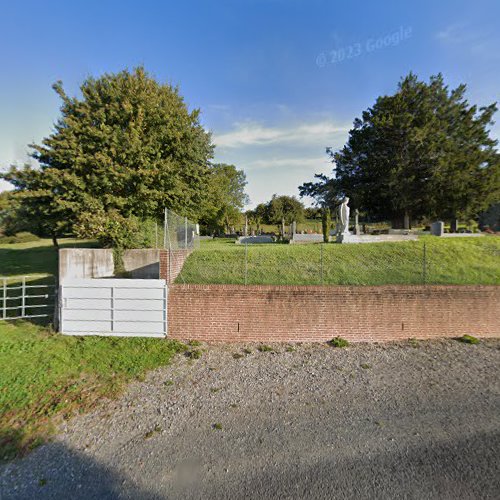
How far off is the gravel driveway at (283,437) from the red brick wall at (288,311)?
1.12 metres

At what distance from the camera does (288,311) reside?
263 inches

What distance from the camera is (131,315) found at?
6.66 m

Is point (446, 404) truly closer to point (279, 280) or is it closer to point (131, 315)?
point (279, 280)

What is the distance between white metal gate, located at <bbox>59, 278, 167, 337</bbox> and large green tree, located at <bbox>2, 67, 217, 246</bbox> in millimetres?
4504

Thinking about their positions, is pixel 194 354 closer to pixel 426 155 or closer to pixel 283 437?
pixel 283 437

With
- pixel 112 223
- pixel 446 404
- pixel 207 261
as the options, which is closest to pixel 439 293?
pixel 446 404

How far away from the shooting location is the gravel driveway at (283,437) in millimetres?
2910

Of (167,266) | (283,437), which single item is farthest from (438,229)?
(283,437)

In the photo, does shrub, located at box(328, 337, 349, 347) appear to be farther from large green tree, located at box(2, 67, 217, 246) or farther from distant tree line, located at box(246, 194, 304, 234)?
distant tree line, located at box(246, 194, 304, 234)

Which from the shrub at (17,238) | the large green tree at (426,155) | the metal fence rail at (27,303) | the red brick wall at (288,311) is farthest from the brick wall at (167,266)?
the shrub at (17,238)

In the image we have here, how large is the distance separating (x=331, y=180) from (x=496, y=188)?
1606 cm

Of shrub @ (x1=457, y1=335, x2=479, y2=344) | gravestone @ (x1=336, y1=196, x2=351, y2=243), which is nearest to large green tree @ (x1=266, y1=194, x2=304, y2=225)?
gravestone @ (x1=336, y1=196, x2=351, y2=243)

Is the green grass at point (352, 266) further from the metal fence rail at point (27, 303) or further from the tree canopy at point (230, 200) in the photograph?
the tree canopy at point (230, 200)

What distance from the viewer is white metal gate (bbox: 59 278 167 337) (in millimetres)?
6641
